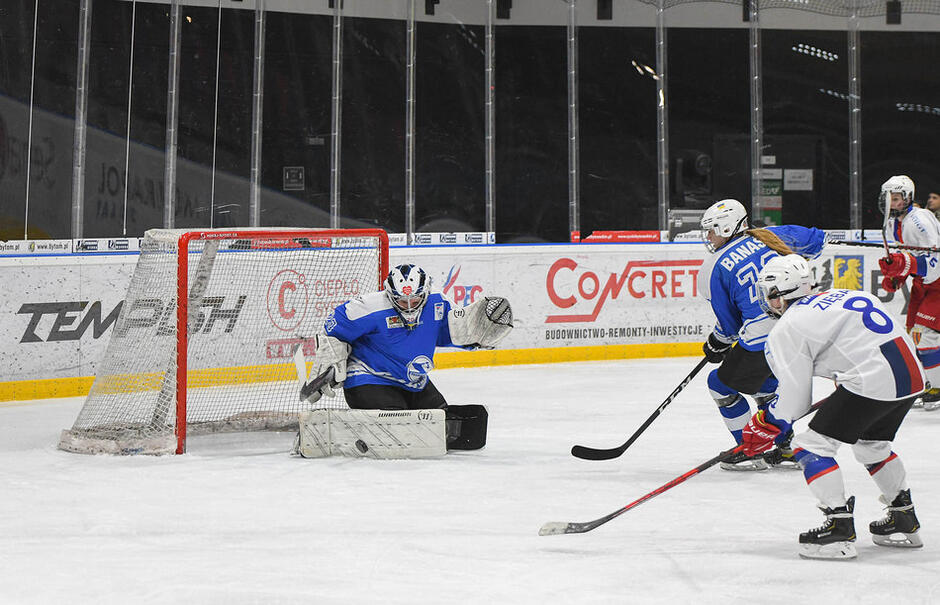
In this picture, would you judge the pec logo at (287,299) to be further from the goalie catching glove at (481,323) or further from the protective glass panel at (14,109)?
the protective glass panel at (14,109)

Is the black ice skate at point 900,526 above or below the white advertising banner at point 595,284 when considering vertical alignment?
below

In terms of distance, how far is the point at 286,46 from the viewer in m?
9.59

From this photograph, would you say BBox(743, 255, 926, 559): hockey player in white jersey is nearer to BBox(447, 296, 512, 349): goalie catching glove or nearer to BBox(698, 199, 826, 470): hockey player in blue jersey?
BBox(698, 199, 826, 470): hockey player in blue jersey

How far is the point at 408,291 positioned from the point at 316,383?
1.73 feet

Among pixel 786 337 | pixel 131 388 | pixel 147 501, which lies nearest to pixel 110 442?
pixel 131 388

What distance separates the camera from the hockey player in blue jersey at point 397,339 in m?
4.83

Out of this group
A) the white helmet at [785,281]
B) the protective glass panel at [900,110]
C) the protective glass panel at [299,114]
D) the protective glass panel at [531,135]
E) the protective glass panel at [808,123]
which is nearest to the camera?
the white helmet at [785,281]

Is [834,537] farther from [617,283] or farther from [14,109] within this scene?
[14,109]

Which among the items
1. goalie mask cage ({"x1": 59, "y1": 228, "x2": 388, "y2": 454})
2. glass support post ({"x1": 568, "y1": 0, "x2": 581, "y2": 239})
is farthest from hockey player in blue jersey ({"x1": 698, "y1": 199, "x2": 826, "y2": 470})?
glass support post ({"x1": 568, "y1": 0, "x2": 581, "y2": 239})

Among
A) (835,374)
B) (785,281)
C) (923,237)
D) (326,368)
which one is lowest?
(326,368)

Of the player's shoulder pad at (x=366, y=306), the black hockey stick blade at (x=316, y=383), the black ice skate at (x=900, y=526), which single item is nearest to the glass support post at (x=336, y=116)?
the player's shoulder pad at (x=366, y=306)

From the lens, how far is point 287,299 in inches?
244

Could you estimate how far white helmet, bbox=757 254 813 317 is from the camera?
3.23m

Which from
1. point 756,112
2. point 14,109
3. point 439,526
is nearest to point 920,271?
point 439,526
